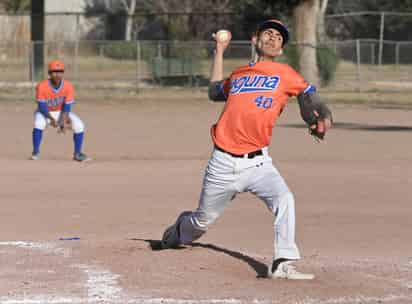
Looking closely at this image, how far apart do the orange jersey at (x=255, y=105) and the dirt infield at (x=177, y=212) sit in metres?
1.03

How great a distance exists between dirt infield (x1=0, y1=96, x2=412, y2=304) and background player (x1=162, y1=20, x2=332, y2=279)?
46 centimetres

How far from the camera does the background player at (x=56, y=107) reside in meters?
15.7

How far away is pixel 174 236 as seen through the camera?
25.0 feet

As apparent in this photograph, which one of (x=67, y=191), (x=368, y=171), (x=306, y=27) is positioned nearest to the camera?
(x=67, y=191)

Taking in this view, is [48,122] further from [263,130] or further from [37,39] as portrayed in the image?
[37,39]

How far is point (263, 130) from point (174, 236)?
4.59ft

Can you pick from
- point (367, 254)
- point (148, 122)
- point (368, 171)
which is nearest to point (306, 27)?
point (148, 122)

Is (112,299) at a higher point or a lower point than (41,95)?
lower

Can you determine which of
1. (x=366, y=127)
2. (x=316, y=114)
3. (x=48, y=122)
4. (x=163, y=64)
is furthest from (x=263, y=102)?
(x=163, y=64)

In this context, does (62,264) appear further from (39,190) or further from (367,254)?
(39,190)

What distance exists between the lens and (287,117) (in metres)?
24.2

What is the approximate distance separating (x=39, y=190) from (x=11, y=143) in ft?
20.8

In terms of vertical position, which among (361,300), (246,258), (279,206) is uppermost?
(279,206)

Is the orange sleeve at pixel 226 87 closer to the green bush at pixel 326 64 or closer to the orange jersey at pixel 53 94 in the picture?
the orange jersey at pixel 53 94
